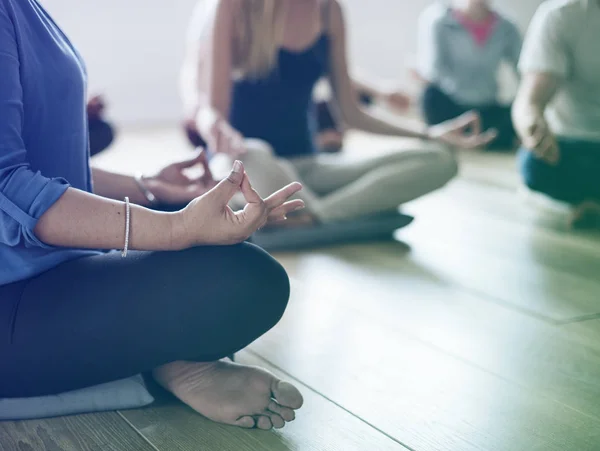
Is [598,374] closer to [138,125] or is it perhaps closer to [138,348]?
[138,348]

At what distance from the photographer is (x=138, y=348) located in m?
1.18

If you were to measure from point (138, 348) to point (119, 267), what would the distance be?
121mm

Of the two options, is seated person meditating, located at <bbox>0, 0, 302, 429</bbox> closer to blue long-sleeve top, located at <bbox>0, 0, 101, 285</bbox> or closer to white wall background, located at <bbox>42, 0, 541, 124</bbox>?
blue long-sleeve top, located at <bbox>0, 0, 101, 285</bbox>

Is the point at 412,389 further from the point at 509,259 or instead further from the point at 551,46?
the point at 551,46

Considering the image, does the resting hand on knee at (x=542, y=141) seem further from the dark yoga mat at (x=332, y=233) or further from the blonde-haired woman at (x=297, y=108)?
the dark yoga mat at (x=332, y=233)

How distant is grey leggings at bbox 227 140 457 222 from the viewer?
2.32 metres

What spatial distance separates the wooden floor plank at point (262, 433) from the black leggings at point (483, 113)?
3.05m

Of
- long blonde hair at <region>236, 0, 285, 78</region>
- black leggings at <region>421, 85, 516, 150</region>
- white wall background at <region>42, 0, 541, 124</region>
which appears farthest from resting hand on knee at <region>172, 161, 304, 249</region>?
white wall background at <region>42, 0, 541, 124</region>

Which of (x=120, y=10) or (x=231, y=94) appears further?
(x=120, y=10)

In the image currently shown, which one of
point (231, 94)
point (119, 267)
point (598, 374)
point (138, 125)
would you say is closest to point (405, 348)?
point (598, 374)

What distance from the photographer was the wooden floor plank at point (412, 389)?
3.97ft

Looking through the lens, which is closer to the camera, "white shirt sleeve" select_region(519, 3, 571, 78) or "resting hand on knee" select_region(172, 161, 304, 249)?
"resting hand on knee" select_region(172, 161, 304, 249)

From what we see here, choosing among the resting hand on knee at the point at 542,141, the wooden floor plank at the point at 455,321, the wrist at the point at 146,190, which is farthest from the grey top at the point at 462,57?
the wrist at the point at 146,190

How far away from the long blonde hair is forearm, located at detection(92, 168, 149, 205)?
103 cm
